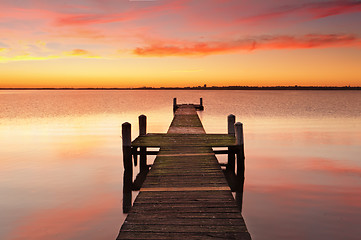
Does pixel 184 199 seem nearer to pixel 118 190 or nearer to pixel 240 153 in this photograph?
pixel 240 153

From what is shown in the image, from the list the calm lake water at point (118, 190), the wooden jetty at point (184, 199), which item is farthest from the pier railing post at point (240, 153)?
the calm lake water at point (118, 190)

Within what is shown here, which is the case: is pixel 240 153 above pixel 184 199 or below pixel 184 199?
below

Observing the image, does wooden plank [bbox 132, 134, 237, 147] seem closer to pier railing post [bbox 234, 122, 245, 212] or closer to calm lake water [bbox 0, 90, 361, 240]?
pier railing post [bbox 234, 122, 245, 212]

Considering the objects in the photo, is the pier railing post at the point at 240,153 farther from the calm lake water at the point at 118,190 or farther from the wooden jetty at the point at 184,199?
the calm lake water at the point at 118,190

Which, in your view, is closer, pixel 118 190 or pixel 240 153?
pixel 240 153

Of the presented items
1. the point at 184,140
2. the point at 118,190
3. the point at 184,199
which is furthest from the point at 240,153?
the point at 184,199

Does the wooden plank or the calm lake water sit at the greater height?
the wooden plank

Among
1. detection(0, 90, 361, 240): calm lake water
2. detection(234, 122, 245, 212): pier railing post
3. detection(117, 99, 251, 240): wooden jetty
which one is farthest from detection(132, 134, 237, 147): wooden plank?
detection(0, 90, 361, 240): calm lake water

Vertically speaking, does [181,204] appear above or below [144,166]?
above

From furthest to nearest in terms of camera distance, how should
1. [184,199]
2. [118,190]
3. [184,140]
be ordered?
[184,140]
[118,190]
[184,199]

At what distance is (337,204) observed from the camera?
10.3m

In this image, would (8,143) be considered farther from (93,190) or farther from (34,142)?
(93,190)

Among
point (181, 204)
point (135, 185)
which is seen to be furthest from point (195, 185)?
point (135, 185)

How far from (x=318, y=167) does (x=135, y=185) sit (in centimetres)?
954
